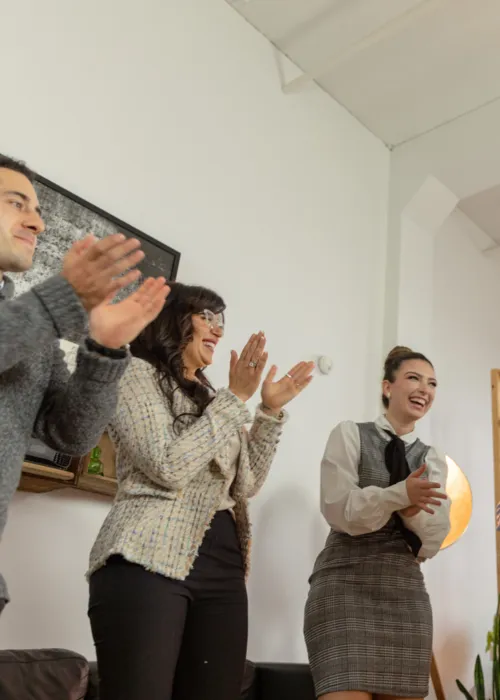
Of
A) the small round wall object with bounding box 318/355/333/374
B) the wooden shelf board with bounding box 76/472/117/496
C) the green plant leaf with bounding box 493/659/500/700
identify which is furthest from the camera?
the small round wall object with bounding box 318/355/333/374

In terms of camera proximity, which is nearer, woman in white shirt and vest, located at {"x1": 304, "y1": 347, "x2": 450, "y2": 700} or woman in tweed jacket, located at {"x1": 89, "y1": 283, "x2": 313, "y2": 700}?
woman in tweed jacket, located at {"x1": 89, "y1": 283, "x2": 313, "y2": 700}

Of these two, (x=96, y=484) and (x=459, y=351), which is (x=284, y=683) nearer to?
(x=96, y=484)

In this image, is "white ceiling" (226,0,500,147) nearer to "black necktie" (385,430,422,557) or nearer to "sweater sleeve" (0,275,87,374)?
"black necktie" (385,430,422,557)

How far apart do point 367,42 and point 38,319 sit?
113 inches

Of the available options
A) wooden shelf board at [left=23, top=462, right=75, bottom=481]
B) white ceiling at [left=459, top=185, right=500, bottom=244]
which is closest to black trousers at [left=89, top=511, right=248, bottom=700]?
wooden shelf board at [left=23, top=462, right=75, bottom=481]

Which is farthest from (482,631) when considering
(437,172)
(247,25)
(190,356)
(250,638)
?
(247,25)

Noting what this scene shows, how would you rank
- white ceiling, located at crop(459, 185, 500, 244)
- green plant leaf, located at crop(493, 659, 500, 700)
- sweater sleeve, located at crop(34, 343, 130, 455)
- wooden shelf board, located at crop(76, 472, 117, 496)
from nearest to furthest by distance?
sweater sleeve, located at crop(34, 343, 130, 455), wooden shelf board, located at crop(76, 472, 117, 496), green plant leaf, located at crop(493, 659, 500, 700), white ceiling, located at crop(459, 185, 500, 244)

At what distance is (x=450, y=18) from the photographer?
335 centimetres

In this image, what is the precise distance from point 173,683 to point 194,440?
1.57 ft

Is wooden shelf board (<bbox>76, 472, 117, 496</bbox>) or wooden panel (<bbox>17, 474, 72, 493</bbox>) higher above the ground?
wooden shelf board (<bbox>76, 472, 117, 496</bbox>)

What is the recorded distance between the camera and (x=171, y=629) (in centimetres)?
131

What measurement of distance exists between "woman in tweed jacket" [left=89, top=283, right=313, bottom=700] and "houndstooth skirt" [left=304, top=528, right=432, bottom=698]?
47 centimetres

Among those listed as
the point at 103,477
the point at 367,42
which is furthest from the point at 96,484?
the point at 367,42

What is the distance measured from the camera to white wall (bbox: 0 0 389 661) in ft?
7.32
